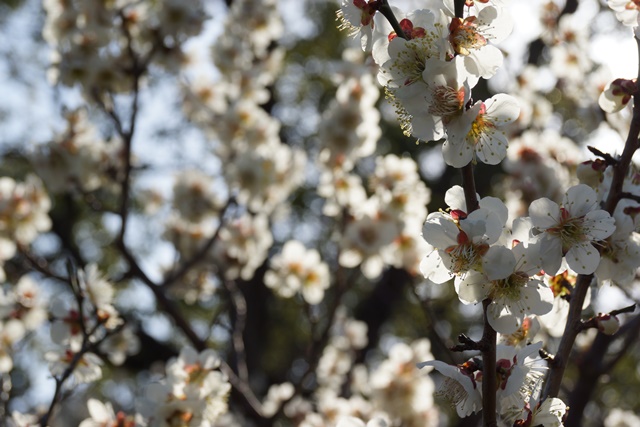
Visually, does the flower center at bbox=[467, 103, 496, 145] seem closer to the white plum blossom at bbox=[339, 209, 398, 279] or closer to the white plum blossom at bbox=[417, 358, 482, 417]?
the white plum blossom at bbox=[417, 358, 482, 417]

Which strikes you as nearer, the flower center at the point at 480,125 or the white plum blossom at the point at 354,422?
the flower center at the point at 480,125

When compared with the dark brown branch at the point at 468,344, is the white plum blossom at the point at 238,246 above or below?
below

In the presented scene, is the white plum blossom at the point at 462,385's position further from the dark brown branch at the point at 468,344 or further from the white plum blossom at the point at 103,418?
the white plum blossom at the point at 103,418

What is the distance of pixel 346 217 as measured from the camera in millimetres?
3340

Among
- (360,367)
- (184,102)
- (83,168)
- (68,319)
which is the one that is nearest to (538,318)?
(68,319)

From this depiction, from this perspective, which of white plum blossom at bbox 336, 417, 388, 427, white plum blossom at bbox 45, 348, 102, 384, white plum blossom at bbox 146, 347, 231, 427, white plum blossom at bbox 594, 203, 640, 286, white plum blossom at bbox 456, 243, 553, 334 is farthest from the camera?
white plum blossom at bbox 45, 348, 102, 384

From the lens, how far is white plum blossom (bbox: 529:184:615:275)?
1.22 metres

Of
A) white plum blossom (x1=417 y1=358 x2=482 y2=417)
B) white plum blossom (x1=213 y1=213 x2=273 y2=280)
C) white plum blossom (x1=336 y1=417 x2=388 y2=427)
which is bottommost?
white plum blossom (x1=213 y1=213 x2=273 y2=280)

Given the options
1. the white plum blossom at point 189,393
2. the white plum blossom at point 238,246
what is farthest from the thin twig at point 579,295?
the white plum blossom at point 238,246

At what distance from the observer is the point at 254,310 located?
5.84 meters

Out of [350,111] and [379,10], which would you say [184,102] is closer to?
[350,111]

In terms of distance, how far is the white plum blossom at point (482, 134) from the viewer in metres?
1.14

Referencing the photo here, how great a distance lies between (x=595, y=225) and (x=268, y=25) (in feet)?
12.0

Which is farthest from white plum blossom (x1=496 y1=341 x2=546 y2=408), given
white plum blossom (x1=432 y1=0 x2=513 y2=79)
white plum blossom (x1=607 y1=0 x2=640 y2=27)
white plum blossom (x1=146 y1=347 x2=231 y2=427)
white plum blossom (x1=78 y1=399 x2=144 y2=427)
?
white plum blossom (x1=78 y1=399 x2=144 y2=427)
